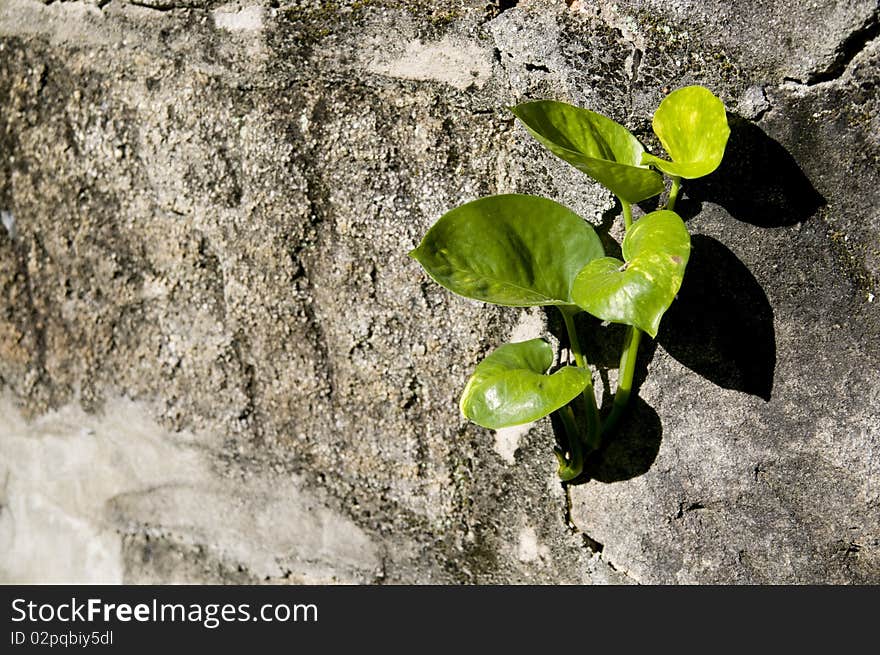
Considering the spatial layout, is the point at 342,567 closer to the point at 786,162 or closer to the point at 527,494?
the point at 527,494

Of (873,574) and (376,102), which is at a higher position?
(376,102)

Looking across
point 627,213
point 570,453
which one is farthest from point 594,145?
point 570,453

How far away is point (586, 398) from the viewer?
0.86m

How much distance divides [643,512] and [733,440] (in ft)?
0.43

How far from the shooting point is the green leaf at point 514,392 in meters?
0.76

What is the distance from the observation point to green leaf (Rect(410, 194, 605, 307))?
2.52ft

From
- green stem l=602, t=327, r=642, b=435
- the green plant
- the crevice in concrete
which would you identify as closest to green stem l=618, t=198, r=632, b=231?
the green plant

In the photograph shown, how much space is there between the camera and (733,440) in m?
0.84

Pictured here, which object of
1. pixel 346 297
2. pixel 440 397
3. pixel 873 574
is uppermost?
pixel 346 297

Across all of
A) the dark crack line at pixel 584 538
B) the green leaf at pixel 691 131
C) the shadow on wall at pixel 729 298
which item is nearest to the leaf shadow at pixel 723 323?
the shadow on wall at pixel 729 298

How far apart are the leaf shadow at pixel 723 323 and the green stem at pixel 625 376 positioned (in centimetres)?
4

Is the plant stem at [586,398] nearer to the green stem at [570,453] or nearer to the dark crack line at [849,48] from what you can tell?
the green stem at [570,453]

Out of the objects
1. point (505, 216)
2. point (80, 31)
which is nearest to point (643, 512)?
point (505, 216)

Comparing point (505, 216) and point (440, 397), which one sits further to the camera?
point (440, 397)
